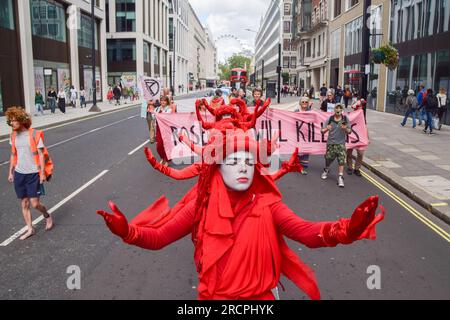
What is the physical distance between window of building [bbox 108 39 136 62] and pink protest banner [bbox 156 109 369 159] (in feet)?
180

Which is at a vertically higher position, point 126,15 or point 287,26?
point 287,26

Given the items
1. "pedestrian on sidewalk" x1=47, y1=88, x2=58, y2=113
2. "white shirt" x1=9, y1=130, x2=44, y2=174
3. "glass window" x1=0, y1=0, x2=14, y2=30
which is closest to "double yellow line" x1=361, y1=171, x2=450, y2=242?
"white shirt" x1=9, y1=130, x2=44, y2=174

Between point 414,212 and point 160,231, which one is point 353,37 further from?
point 160,231

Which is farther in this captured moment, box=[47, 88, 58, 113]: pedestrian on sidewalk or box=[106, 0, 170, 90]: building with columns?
box=[106, 0, 170, 90]: building with columns

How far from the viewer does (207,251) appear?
2.73 m

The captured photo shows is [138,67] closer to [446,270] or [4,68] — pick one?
[4,68]

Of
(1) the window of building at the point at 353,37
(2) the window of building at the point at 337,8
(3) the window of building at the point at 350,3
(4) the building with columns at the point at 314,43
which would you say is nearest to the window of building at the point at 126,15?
(4) the building with columns at the point at 314,43

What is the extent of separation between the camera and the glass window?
26281 millimetres

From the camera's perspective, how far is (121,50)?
208 feet

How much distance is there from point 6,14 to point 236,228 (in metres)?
29.0

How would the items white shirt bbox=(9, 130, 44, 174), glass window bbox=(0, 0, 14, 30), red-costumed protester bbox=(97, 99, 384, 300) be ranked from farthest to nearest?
1. glass window bbox=(0, 0, 14, 30)
2. white shirt bbox=(9, 130, 44, 174)
3. red-costumed protester bbox=(97, 99, 384, 300)

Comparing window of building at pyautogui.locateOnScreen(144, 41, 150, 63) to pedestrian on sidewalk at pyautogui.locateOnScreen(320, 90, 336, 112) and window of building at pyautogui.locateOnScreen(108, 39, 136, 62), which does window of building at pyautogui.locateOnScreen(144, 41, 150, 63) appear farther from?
pedestrian on sidewalk at pyautogui.locateOnScreen(320, 90, 336, 112)

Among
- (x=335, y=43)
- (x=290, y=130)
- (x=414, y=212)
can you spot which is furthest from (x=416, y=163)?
(x=335, y=43)
